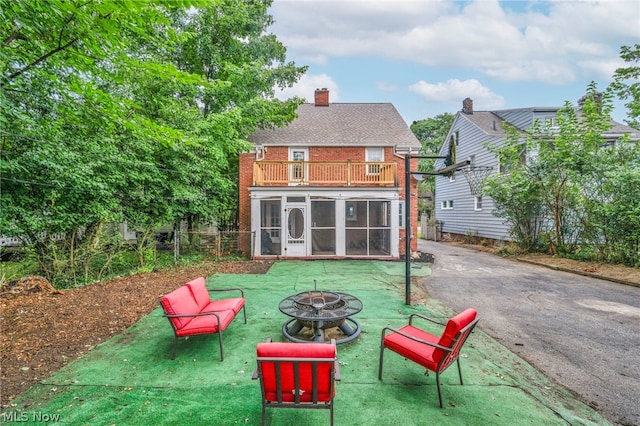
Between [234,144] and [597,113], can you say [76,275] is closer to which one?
[234,144]

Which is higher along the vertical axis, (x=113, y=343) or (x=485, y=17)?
(x=485, y=17)

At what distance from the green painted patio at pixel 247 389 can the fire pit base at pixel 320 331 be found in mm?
151

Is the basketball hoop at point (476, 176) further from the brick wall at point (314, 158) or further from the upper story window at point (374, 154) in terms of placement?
the upper story window at point (374, 154)

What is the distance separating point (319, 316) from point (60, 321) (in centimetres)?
469

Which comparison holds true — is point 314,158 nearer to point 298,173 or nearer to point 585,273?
point 298,173

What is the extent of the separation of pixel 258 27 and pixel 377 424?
51.4 ft

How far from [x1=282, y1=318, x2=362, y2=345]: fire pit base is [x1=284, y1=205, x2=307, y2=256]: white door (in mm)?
7253

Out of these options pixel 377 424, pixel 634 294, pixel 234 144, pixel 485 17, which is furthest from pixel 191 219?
pixel 634 294

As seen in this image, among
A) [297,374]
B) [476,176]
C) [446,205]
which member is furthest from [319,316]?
[446,205]

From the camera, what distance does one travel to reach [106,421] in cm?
277

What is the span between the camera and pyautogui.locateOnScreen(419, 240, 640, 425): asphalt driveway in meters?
3.59

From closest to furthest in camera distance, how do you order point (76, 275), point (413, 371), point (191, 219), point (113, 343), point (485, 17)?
point (413, 371)
point (113, 343)
point (76, 275)
point (485, 17)
point (191, 219)

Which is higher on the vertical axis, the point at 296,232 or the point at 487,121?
the point at 487,121

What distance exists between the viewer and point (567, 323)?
5543 millimetres
